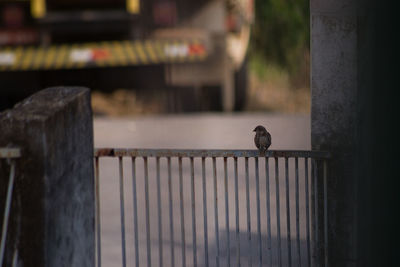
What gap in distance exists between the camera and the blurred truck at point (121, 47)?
1458cm

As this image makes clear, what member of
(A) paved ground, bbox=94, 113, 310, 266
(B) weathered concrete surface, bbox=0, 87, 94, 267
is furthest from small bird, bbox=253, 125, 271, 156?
(B) weathered concrete surface, bbox=0, 87, 94, 267

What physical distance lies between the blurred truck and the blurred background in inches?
0.8

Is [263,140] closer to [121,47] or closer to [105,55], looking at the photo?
[105,55]

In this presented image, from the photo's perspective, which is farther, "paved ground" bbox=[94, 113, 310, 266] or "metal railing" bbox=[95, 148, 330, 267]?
"paved ground" bbox=[94, 113, 310, 266]

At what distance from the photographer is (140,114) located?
1616cm

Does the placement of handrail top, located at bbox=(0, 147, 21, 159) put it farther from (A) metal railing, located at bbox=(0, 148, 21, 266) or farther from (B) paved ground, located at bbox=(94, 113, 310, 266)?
(B) paved ground, located at bbox=(94, 113, 310, 266)

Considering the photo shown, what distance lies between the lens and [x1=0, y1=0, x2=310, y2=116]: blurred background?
14.6 metres

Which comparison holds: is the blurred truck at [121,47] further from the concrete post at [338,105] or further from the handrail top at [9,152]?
the handrail top at [9,152]

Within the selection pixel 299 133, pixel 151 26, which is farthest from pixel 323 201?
pixel 151 26

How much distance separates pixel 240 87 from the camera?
1681cm

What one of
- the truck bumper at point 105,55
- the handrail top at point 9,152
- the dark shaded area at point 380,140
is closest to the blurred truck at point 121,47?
the truck bumper at point 105,55

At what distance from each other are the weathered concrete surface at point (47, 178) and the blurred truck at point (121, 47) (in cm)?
1033

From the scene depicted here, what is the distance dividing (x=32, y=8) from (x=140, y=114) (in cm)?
319

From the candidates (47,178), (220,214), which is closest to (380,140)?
(47,178)
